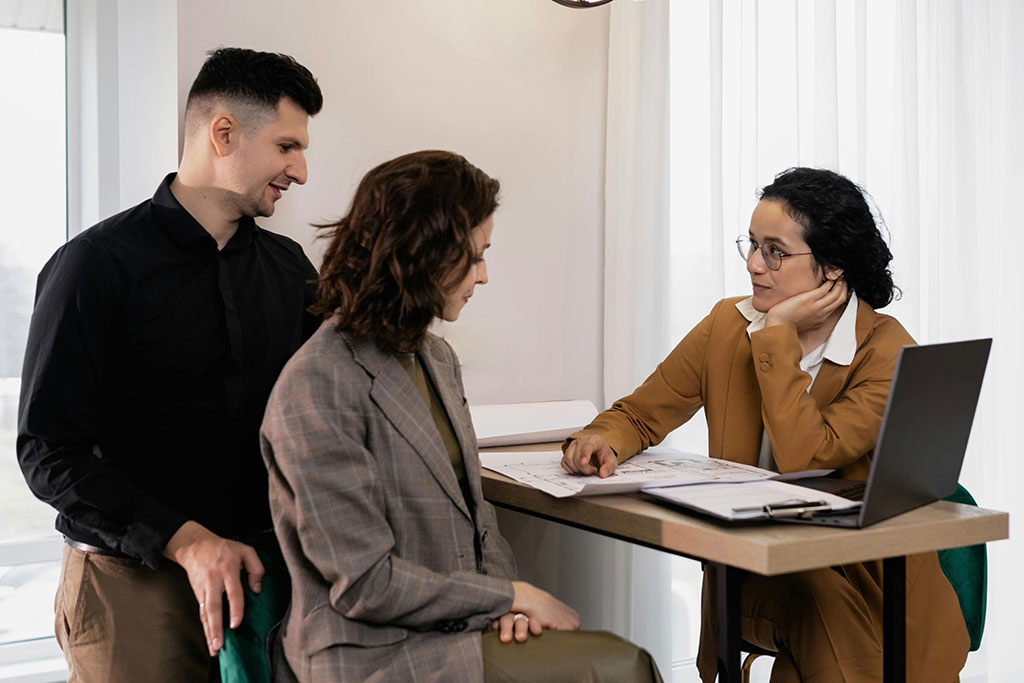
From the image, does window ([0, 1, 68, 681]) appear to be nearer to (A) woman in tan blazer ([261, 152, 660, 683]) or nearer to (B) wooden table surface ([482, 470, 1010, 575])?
(A) woman in tan blazer ([261, 152, 660, 683])

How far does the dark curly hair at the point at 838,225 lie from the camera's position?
193 centimetres

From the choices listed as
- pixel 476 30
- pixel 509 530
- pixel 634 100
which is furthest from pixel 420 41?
pixel 509 530

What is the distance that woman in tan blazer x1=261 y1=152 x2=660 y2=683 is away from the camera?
137cm

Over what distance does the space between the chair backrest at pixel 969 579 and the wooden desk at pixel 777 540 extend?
38cm

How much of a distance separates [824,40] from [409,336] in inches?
68.6

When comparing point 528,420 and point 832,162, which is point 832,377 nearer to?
point 528,420

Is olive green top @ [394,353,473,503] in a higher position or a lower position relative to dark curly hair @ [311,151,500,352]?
lower

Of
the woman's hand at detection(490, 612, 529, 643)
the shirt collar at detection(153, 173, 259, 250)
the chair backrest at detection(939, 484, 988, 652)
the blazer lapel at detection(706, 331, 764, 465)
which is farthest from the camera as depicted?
the blazer lapel at detection(706, 331, 764, 465)

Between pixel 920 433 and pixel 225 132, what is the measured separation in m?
1.27

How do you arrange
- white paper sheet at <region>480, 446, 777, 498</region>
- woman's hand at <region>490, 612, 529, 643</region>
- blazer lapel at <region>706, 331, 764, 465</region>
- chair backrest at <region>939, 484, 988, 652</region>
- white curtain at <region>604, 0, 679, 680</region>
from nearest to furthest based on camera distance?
woman's hand at <region>490, 612, 529, 643</region> → white paper sheet at <region>480, 446, 777, 498</region> → chair backrest at <region>939, 484, 988, 652</region> → blazer lapel at <region>706, 331, 764, 465</region> → white curtain at <region>604, 0, 679, 680</region>

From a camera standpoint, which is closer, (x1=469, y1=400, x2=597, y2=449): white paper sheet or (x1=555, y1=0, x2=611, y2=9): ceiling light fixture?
(x1=469, y1=400, x2=597, y2=449): white paper sheet

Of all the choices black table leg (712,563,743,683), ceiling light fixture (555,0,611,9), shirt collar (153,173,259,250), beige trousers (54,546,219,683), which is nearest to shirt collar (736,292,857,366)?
black table leg (712,563,743,683)

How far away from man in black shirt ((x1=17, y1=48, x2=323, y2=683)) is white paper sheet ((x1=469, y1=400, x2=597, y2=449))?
526 mm

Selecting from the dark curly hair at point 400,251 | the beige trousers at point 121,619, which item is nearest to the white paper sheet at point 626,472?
the dark curly hair at point 400,251
